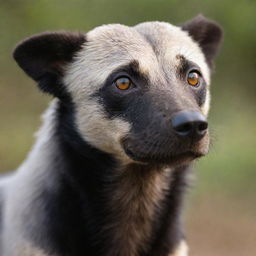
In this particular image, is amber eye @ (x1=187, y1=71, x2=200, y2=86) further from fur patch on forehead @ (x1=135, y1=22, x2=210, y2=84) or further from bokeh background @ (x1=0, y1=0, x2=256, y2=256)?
bokeh background @ (x1=0, y1=0, x2=256, y2=256)

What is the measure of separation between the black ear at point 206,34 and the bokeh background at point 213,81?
3911 mm

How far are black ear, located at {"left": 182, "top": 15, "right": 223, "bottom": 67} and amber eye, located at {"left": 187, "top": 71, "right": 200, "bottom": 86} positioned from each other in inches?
20.5

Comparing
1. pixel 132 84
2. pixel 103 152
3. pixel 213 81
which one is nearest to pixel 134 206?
pixel 103 152

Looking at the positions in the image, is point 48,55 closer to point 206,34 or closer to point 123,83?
point 123,83

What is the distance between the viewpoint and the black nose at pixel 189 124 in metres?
4.06

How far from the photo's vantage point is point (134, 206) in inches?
188

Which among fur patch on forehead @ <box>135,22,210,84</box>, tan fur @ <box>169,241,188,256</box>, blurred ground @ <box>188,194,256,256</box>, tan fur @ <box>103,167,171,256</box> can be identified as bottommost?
blurred ground @ <box>188,194,256,256</box>

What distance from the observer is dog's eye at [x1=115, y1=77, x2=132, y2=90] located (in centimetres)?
450

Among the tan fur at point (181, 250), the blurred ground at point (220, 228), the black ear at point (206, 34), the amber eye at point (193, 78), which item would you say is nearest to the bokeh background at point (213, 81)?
the blurred ground at point (220, 228)

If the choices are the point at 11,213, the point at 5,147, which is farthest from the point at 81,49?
the point at 5,147

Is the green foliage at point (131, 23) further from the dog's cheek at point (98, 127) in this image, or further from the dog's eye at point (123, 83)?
the dog's eye at point (123, 83)

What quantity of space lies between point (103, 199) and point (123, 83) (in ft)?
2.55

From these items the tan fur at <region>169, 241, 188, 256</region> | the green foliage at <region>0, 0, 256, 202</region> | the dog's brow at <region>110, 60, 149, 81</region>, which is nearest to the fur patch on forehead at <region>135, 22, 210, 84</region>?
the dog's brow at <region>110, 60, 149, 81</region>

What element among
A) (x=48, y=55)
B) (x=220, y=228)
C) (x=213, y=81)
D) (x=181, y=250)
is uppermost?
(x=48, y=55)
